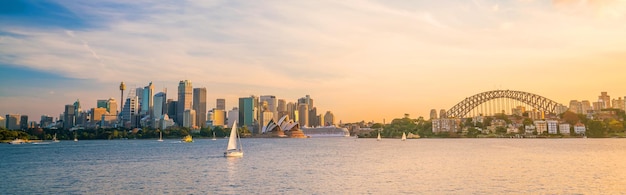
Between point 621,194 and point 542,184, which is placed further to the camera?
point 542,184

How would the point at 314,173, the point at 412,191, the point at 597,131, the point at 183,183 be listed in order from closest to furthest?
the point at 412,191
the point at 183,183
the point at 314,173
the point at 597,131

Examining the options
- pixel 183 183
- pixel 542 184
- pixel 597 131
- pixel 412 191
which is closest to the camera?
pixel 412 191

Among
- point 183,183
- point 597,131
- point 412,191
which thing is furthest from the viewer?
point 597,131

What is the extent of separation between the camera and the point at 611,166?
2044 inches

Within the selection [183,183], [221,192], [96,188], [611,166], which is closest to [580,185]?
[611,166]

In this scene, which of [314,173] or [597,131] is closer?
[314,173]

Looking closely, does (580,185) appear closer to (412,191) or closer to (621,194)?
(621,194)

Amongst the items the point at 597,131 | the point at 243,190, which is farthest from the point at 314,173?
the point at 597,131

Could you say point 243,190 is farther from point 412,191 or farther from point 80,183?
point 80,183

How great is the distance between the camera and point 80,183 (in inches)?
1614

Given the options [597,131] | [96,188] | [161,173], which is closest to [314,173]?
[161,173]

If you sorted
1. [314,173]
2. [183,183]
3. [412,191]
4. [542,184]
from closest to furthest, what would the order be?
[412,191]
[542,184]
[183,183]
[314,173]

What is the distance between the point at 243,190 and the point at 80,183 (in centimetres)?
1591

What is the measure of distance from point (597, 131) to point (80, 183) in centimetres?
21311
